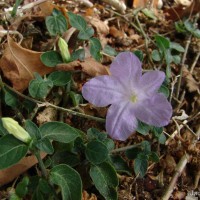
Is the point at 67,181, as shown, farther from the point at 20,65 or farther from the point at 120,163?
the point at 20,65

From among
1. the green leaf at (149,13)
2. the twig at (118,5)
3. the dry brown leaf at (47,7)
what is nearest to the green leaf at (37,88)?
the dry brown leaf at (47,7)

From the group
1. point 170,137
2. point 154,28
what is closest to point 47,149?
point 170,137

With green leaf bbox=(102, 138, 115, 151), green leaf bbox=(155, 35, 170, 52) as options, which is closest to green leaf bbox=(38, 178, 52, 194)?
green leaf bbox=(102, 138, 115, 151)

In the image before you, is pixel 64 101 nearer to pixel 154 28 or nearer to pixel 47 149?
pixel 47 149

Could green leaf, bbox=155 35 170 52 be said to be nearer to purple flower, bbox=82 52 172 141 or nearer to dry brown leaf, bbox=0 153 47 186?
purple flower, bbox=82 52 172 141

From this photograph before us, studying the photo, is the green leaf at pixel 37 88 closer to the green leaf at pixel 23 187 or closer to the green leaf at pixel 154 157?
the green leaf at pixel 23 187

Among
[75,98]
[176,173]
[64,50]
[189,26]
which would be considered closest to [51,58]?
[64,50]
